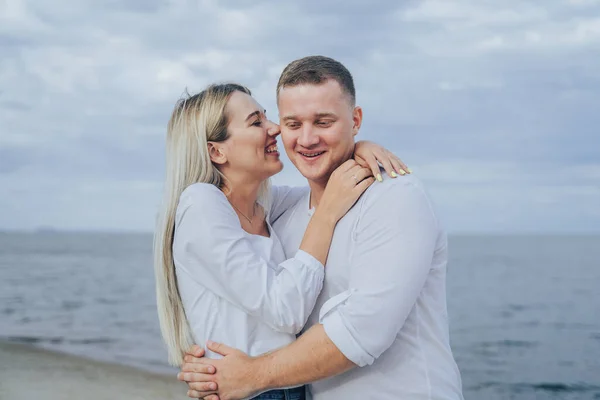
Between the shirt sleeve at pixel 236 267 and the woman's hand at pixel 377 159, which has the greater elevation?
the woman's hand at pixel 377 159

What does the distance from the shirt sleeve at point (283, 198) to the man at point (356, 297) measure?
59 centimetres

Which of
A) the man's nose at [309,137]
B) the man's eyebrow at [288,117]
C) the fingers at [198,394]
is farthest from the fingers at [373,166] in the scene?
the fingers at [198,394]

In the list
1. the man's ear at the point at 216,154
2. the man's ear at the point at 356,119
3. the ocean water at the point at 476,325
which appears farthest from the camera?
the ocean water at the point at 476,325

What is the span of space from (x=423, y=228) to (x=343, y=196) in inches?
16.1

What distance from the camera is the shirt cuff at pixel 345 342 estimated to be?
259 centimetres

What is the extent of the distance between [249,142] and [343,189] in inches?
25.2

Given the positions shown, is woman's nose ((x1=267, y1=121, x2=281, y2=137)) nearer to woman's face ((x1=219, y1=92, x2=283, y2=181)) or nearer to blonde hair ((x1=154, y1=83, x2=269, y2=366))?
woman's face ((x1=219, y1=92, x2=283, y2=181))

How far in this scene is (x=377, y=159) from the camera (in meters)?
2.97

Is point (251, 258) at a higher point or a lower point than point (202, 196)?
lower

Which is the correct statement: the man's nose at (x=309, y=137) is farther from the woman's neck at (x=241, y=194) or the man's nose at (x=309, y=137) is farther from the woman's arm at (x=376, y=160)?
the woman's neck at (x=241, y=194)

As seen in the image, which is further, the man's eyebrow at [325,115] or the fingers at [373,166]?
the man's eyebrow at [325,115]

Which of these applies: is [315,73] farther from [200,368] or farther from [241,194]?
[200,368]

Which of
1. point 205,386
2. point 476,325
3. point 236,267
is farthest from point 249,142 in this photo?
point 476,325

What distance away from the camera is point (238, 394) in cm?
284
